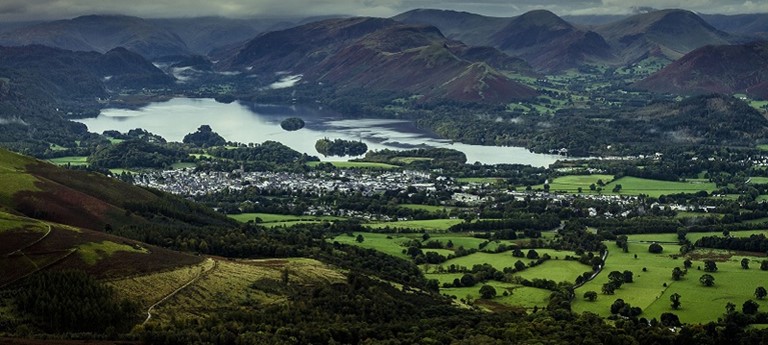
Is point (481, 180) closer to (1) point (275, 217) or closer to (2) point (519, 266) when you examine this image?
(1) point (275, 217)

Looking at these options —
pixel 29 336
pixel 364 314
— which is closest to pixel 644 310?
pixel 364 314

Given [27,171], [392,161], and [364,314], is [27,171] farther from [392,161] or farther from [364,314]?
[392,161]

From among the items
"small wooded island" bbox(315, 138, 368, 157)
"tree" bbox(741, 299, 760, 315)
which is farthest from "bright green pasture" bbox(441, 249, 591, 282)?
"small wooded island" bbox(315, 138, 368, 157)

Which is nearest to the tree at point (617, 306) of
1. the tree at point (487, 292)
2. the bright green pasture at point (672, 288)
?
the bright green pasture at point (672, 288)

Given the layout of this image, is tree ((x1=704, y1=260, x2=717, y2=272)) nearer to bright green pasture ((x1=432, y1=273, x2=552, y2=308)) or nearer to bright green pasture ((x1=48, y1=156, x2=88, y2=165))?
bright green pasture ((x1=432, y1=273, x2=552, y2=308))

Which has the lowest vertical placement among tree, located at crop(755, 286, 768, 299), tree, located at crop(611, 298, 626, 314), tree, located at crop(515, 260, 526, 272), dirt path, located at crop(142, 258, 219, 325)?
tree, located at crop(611, 298, 626, 314)

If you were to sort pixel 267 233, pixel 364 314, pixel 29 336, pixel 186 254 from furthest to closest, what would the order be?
pixel 267 233 → pixel 186 254 → pixel 364 314 → pixel 29 336
